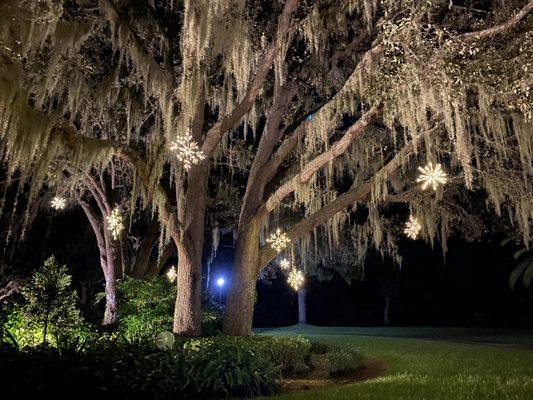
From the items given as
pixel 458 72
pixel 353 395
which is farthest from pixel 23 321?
pixel 458 72

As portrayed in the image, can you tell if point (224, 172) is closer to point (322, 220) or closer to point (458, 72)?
point (322, 220)

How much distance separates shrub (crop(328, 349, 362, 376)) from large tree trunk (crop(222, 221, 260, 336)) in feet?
6.15

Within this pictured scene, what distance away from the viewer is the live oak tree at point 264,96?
304 inches

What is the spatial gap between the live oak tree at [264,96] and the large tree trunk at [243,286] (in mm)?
25

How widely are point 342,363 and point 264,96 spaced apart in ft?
21.6

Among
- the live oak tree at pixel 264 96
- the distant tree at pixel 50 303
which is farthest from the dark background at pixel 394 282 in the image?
the live oak tree at pixel 264 96

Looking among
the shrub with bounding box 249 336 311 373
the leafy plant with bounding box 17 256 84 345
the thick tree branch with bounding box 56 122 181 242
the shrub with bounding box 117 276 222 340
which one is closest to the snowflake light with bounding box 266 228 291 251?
the shrub with bounding box 249 336 311 373

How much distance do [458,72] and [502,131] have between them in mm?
1895

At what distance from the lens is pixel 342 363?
9492 millimetres

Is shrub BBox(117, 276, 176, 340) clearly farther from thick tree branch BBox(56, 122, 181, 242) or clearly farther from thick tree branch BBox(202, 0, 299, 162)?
thick tree branch BBox(202, 0, 299, 162)

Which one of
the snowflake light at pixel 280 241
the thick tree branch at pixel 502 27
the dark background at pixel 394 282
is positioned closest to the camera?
the thick tree branch at pixel 502 27

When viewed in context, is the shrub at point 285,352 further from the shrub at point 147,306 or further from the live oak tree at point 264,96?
the shrub at point 147,306

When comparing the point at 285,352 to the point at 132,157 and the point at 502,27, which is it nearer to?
the point at 132,157

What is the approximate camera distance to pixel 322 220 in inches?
394
